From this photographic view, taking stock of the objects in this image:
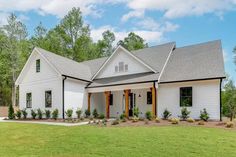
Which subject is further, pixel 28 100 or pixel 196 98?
pixel 28 100

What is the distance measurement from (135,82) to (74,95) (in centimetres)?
555

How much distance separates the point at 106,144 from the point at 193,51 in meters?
14.4

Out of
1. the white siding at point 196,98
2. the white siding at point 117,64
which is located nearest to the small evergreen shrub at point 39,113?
the white siding at point 117,64

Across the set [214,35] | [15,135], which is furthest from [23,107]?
[214,35]

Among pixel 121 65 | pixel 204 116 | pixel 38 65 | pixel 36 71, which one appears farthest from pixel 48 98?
pixel 204 116

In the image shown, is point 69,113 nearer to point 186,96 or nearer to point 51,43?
point 186,96

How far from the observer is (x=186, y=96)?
59.9 ft

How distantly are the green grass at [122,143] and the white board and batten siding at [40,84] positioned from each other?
8.89 meters

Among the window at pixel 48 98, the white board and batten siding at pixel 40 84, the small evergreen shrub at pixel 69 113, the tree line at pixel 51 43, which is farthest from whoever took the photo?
the tree line at pixel 51 43

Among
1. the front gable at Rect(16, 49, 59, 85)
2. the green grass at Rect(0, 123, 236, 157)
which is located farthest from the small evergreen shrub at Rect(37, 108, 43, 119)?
the green grass at Rect(0, 123, 236, 157)

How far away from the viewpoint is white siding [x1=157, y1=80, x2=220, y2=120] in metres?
17.1

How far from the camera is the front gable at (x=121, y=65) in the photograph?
21.5 meters

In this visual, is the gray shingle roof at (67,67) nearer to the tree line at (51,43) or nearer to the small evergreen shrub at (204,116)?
the small evergreen shrub at (204,116)

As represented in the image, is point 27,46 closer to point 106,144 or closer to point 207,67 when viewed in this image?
point 207,67
